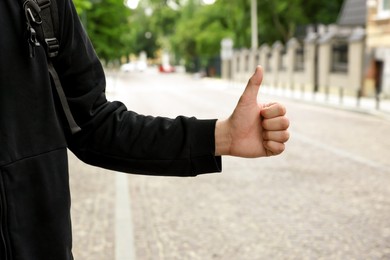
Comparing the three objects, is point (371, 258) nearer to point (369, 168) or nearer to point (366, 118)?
point (369, 168)

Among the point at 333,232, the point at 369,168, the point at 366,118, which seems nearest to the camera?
the point at 333,232

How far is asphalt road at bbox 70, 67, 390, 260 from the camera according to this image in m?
5.34

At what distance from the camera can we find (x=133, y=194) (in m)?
7.82

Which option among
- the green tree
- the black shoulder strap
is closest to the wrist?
the black shoulder strap

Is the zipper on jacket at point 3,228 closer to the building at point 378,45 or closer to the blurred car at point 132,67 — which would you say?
the building at point 378,45

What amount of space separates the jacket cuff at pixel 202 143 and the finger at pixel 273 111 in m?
0.14

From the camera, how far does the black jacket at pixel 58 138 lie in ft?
4.78

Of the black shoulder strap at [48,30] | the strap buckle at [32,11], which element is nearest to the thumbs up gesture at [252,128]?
the black shoulder strap at [48,30]

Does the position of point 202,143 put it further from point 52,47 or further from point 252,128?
point 52,47

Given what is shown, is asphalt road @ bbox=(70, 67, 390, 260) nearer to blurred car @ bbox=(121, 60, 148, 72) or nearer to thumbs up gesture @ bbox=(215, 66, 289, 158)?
thumbs up gesture @ bbox=(215, 66, 289, 158)

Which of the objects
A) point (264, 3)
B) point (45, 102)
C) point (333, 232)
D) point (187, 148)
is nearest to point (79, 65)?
point (45, 102)

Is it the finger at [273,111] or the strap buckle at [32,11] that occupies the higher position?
the strap buckle at [32,11]

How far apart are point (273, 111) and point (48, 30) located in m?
0.63

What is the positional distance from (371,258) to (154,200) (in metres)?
2.98
